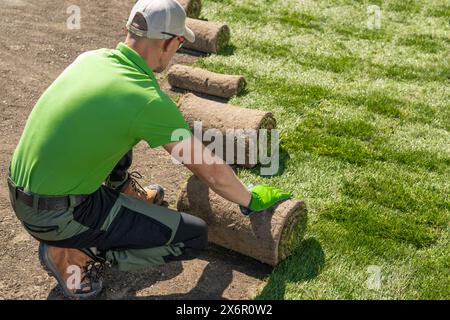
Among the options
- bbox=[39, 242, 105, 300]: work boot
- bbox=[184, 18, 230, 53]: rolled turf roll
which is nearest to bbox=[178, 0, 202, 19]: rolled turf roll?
bbox=[184, 18, 230, 53]: rolled turf roll

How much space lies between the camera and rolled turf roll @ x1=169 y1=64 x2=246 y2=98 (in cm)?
822

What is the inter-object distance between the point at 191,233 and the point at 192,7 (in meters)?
6.50

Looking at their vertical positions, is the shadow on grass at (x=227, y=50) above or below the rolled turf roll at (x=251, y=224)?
above

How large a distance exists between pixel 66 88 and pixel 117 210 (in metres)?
0.96

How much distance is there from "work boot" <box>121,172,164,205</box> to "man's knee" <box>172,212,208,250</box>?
94 cm

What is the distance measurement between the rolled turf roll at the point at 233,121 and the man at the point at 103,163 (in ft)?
5.51

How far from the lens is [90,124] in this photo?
4.24m

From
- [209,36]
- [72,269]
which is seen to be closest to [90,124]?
[72,269]

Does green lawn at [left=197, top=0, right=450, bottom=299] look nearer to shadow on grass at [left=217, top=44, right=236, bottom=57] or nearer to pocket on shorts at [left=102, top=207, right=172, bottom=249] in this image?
shadow on grass at [left=217, top=44, right=236, bottom=57]

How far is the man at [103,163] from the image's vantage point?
4246mm

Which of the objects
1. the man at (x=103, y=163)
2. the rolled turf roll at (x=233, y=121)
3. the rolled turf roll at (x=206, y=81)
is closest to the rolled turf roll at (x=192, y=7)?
the rolled turf roll at (x=206, y=81)

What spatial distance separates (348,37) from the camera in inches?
405

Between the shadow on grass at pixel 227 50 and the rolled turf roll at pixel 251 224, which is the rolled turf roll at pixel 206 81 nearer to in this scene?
the shadow on grass at pixel 227 50

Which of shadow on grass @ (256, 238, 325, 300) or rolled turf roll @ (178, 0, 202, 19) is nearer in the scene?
shadow on grass @ (256, 238, 325, 300)
